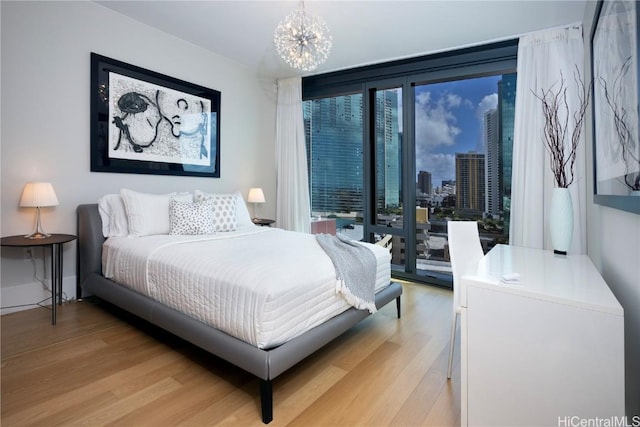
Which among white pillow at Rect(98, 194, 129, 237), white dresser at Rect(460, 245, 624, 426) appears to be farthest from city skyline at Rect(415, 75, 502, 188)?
white pillow at Rect(98, 194, 129, 237)

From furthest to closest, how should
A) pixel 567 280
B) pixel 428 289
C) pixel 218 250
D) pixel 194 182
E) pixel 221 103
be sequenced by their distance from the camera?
pixel 221 103 < pixel 194 182 < pixel 428 289 < pixel 218 250 < pixel 567 280

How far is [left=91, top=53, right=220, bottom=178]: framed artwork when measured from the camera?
→ 3068 mm

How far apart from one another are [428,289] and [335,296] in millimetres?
1958

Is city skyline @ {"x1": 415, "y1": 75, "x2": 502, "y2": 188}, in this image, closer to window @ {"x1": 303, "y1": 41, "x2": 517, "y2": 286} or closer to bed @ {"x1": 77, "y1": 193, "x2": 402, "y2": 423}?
window @ {"x1": 303, "y1": 41, "x2": 517, "y2": 286}

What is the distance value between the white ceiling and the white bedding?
2.13 meters

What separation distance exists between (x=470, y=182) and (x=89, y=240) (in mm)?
3984

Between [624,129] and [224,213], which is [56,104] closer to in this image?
[224,213]

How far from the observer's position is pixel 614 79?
1.38 meters

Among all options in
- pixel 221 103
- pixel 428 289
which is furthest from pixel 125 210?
pixel 428 289

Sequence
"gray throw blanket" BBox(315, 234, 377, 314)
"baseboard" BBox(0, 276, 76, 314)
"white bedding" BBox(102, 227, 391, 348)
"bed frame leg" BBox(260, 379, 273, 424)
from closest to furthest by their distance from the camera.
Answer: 1. "bed frame leg" BBox(260, 379, 273, 424)
2. "white bedding" BBox(102, 227, 391, 348)
3. "gray throw blanket" BBox(315, 234, 377, 314)
4. "baseboard" BBox(0, 276, 76, 314)

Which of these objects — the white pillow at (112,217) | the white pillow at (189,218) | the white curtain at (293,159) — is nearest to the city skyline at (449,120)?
the white curtain at (293,159)

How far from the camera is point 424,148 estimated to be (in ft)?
12.9

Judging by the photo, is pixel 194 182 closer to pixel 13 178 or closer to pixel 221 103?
pixel 221 103

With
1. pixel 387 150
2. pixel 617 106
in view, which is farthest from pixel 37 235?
pixel 617 106
